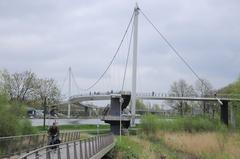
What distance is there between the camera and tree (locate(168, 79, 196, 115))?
367ft

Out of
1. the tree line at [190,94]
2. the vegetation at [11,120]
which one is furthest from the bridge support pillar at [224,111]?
the vegetation at [11,120]

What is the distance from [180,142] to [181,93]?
54.7 meters

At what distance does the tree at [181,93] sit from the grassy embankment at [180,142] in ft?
70.0

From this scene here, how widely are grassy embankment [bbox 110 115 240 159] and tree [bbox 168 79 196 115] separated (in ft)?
70.0

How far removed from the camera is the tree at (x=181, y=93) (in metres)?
112

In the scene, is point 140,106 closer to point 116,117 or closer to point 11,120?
point 116,117

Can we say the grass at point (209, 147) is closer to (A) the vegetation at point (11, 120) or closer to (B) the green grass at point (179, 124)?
A: (A) the vegetation at point (11, 120)

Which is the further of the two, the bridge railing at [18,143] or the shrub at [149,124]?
the shrub at [149,124]

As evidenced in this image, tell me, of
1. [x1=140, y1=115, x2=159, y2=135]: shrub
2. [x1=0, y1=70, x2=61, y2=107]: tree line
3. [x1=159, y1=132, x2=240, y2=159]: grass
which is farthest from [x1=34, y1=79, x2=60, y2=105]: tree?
[x1=159, y1=132, x2=240, y2=159]: grass

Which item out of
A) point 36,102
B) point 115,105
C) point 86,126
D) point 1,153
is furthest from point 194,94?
point 1,153

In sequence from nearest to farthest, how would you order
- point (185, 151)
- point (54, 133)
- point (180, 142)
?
point (54, 133)
point (185, 151)
point (180, 142)

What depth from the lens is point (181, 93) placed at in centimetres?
11306

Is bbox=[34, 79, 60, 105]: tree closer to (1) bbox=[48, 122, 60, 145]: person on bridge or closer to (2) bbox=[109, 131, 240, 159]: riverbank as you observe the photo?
(2) bbox=[109, 131, 240, 159]: riverbank

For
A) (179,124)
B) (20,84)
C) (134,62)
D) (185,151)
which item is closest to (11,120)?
(185,151)
